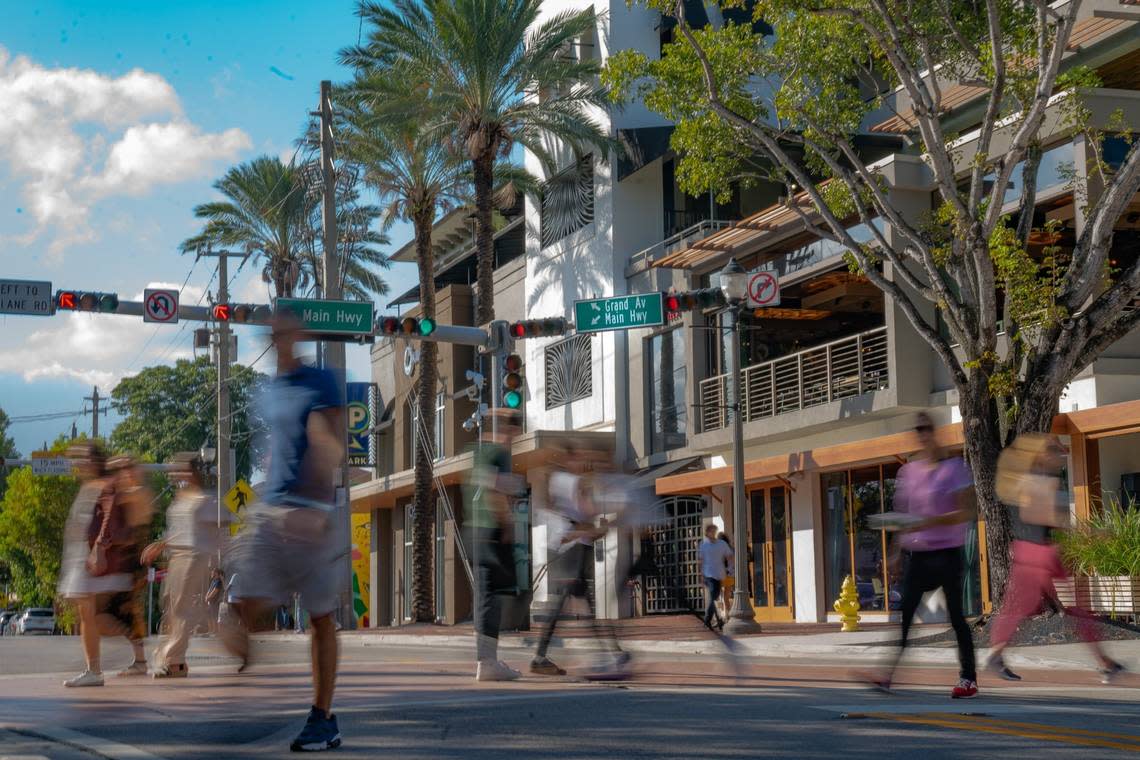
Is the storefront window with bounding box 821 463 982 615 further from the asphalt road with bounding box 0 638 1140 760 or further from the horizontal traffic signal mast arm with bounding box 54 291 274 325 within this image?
the asphalt road with bounding box 0 638 1140 760

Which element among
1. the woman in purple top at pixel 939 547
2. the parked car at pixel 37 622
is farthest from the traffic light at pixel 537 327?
the parked car at pixel 37 622

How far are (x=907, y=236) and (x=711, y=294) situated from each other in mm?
4905

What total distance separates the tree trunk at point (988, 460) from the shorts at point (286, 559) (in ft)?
37.6

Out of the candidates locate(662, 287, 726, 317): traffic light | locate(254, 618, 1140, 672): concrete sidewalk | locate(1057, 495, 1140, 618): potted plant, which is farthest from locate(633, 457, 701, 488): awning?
locate(1057, 495, 1140, 618): potted plant

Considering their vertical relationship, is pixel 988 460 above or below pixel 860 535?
above

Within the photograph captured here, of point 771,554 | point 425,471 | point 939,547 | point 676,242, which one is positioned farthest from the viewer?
point 425,471

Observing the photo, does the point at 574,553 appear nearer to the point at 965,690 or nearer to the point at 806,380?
the point at 965,690

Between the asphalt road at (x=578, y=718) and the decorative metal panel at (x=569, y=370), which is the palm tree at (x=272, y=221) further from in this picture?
the asphalt road at (x=578, y=718)

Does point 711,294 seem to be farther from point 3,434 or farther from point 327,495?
point 3,434

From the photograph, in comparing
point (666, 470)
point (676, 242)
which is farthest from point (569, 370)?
point (676, 242)

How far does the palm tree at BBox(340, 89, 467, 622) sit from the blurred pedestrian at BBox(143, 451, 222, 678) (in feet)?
67.8

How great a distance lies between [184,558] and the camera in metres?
10.7

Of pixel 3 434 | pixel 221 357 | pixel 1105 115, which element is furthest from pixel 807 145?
pixel 3 434

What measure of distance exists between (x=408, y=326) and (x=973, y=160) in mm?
8644
